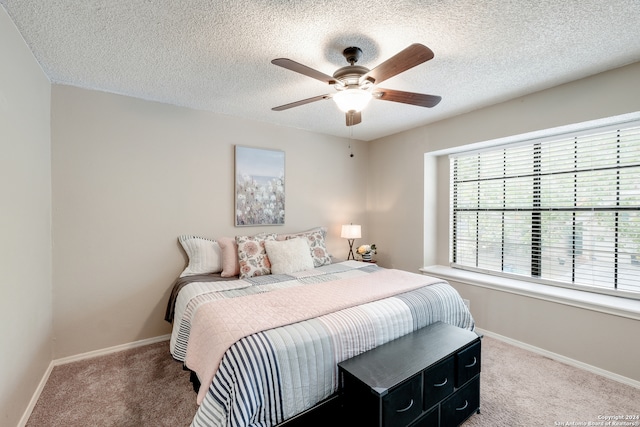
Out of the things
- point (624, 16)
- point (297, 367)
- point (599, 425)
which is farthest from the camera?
point (599, 425)

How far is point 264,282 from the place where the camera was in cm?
252

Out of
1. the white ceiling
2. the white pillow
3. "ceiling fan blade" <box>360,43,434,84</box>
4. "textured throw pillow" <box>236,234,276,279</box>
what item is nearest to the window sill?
the white pillow

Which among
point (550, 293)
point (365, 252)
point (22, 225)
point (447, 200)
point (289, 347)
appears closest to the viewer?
point (289, 347)

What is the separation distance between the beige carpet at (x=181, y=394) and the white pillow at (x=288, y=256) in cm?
119

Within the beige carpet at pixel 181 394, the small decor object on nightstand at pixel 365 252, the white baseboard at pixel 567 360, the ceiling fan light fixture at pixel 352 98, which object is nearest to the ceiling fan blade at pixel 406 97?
the ceiling fan light fixture at pixel 352 98

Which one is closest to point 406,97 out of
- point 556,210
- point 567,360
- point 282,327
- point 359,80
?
point 359,80

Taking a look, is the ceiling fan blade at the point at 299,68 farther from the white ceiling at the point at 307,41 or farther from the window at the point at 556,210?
the window at the point at 556,210

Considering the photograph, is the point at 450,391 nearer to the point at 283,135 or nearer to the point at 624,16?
the point at 624,16

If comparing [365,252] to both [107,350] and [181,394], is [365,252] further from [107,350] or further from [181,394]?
[107,350]

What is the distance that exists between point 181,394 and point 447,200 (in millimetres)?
3512

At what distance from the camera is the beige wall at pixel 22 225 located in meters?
1.55

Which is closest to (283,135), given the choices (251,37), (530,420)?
(251,37)

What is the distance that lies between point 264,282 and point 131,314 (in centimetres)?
140

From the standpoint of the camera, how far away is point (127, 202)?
2.71 metres
